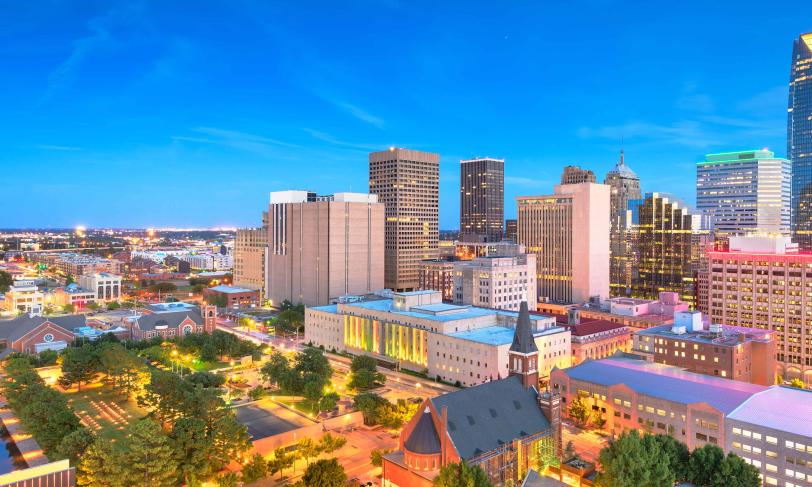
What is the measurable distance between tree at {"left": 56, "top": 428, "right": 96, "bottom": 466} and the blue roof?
6643 centimetres

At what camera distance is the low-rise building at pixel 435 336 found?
336ft

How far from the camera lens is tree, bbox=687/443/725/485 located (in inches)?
2243

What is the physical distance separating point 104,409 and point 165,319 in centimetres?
4882

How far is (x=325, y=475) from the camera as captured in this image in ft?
185

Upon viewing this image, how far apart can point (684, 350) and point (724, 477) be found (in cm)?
4970

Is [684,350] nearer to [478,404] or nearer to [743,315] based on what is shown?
[743,315]

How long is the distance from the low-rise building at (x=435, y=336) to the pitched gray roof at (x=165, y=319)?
108ft

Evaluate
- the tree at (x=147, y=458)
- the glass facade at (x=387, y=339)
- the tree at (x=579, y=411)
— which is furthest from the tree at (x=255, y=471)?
the glass facade at (x=387, y=339)

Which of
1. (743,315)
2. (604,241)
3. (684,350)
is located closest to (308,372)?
(684,350)

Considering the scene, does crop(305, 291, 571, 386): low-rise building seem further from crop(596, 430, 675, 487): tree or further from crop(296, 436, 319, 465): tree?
crop(596, 430, 675, 487): tree

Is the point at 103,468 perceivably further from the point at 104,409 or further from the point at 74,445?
the point at 104,409

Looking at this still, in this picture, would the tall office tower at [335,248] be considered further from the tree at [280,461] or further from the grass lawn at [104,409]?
the tree at [280,461]

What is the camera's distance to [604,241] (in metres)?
185

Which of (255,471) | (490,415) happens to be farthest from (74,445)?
(490,415)
